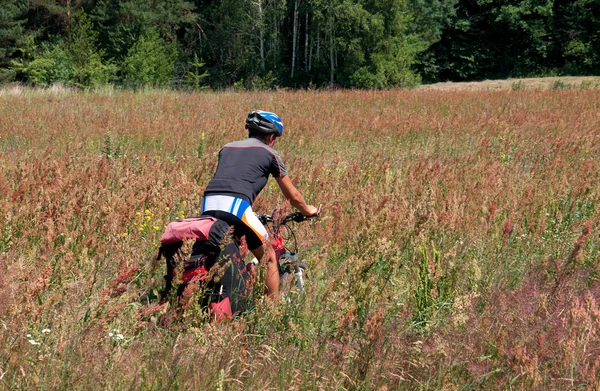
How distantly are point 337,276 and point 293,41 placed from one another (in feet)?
130

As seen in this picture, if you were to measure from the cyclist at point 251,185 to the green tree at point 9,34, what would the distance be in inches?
1510

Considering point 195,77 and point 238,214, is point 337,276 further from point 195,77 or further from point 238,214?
point 195,77

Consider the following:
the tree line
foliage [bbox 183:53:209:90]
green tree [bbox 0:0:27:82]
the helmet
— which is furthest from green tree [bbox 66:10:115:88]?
the helmet

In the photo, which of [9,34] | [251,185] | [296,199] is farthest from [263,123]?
[9,34]

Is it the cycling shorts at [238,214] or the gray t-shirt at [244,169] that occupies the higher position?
the gray t-shirt at [244,169]

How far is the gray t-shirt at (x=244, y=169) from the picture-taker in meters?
3.88

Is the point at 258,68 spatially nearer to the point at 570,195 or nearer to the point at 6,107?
the point at 6,107

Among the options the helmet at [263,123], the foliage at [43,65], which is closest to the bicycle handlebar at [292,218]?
the helmet at [263,123]

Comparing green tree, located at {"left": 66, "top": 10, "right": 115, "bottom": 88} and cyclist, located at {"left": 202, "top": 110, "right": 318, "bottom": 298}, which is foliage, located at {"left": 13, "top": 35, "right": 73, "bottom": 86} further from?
cyclist, located at {"left": 202, "top": 110, "right": 318, "bottom": 298}

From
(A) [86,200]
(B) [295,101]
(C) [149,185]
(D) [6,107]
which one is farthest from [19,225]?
(B) [295,101]

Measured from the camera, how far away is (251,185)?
3.97 metres

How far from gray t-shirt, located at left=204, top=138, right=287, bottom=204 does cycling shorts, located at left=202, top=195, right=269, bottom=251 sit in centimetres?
7

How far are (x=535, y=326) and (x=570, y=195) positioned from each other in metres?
3.14

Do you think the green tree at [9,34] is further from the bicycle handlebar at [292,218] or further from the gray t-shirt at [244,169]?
the bicycle handlebar at [292,218]
